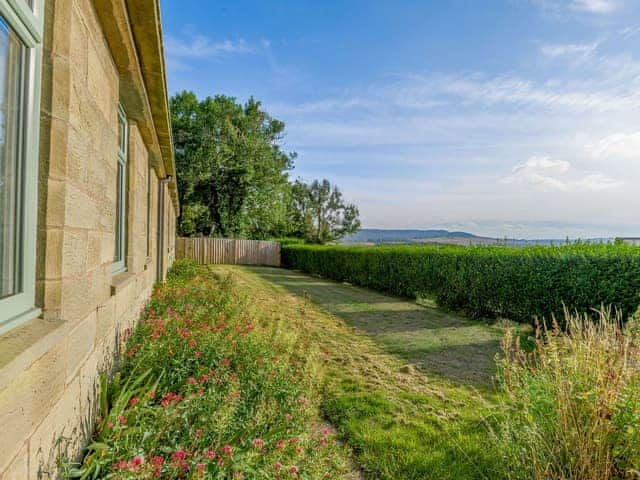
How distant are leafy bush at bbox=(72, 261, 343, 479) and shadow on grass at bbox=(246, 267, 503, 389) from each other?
242 centimetres

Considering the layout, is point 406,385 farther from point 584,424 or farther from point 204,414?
point 204,414

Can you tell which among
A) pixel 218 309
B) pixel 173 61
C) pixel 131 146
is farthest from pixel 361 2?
pixel 218 309

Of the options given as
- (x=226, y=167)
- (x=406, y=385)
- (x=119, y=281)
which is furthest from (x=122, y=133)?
(x=226, y=167)

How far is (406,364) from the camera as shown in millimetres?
5199

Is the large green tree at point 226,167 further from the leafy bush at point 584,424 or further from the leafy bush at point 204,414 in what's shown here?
the leafy bush at point 584,424

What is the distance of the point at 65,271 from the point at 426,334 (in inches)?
259

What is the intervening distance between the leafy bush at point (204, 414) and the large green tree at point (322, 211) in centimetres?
3039

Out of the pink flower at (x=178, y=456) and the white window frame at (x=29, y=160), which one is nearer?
the white window frame at (x=29, y=160)

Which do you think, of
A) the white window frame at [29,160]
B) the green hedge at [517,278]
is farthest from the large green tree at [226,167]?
the white window frame at [29,160]

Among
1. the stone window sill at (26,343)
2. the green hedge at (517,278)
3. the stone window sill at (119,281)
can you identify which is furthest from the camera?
the green hedge at (517,278)

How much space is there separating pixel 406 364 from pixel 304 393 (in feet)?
8.11

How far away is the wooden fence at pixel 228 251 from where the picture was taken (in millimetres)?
22859

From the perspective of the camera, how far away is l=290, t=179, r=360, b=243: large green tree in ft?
113

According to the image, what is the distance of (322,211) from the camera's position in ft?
118
